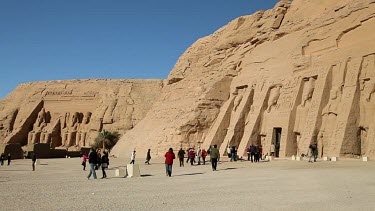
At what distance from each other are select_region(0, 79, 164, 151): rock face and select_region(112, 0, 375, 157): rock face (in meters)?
20.2

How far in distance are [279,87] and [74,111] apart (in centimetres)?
4231

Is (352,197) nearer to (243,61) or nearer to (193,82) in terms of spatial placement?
(243,61)

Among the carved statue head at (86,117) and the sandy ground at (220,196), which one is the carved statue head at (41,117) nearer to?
the carved statue head at (86,117)

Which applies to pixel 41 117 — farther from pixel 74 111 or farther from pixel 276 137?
pixel 276 137

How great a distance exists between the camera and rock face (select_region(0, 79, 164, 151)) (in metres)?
57.2

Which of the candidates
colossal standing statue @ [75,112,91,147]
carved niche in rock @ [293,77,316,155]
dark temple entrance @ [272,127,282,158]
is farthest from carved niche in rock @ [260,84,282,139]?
colossal standing statue @ [75,112,91,147]

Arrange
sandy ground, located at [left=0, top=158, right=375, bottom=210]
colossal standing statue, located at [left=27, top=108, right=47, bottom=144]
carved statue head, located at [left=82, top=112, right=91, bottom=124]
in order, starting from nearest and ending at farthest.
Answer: sandy ground, located at [left=0, top=158, right=375, bottom=210], colossal standing statue, located at [left=27, top=108, right=47, bottom=144], carved statue head, located at [left=82, top=112, right=91, bottom=124]

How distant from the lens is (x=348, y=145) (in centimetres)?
1927

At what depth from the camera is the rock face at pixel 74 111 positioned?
57219 millimetres

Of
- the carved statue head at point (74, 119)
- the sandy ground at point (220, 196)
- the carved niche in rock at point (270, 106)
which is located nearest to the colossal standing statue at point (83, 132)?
the carved statue head at point (74, 119)

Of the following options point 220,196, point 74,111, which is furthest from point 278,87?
point 74,111

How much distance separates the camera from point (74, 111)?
61.5 metres

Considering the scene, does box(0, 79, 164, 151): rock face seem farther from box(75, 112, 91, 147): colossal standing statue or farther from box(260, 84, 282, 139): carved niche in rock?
box(260, 84, 282, 139): carved niche in rock

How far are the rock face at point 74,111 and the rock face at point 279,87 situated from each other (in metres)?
20.2
